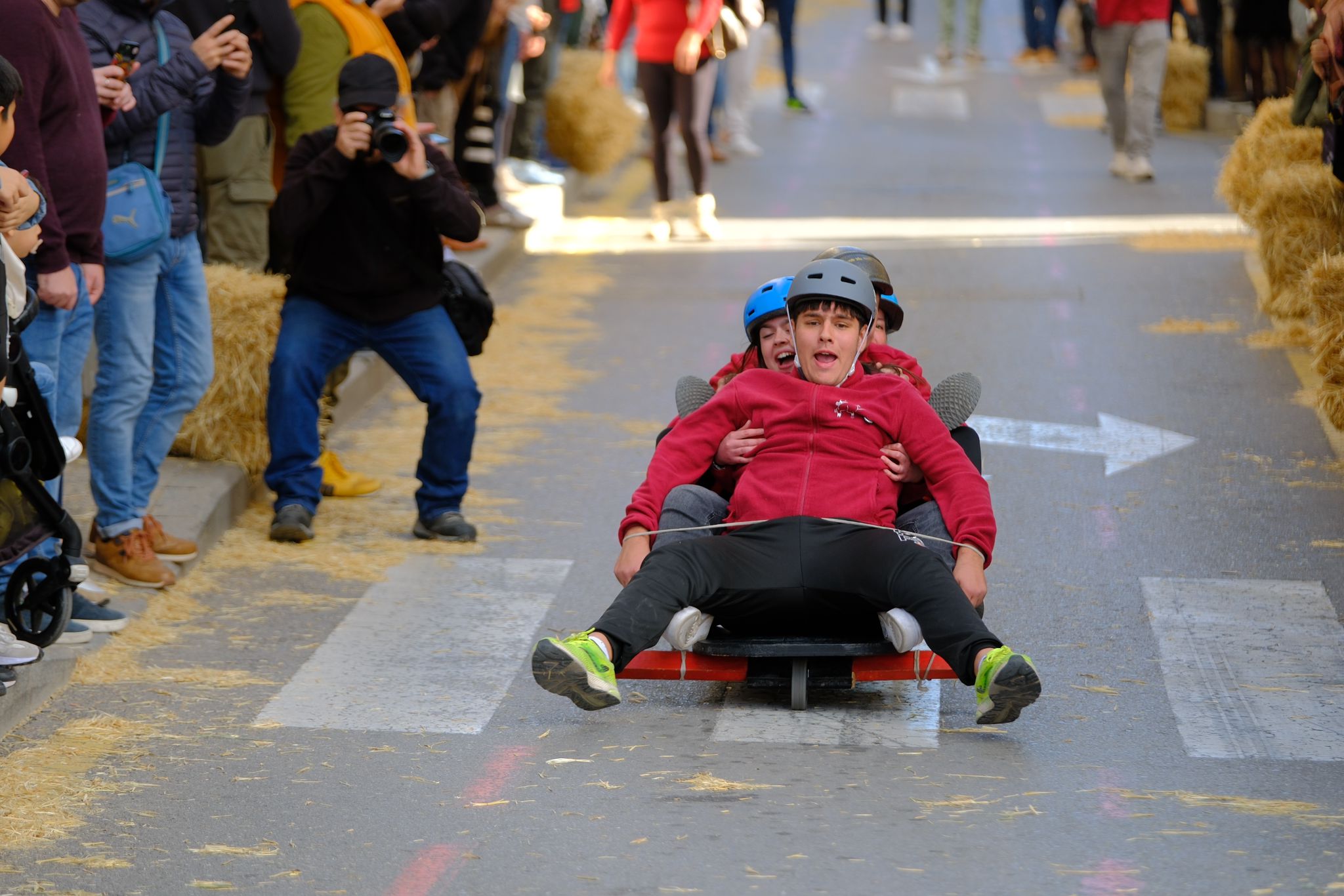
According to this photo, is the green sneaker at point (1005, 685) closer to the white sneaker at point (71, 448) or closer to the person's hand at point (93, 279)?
the white sneaker at point (71, 448)

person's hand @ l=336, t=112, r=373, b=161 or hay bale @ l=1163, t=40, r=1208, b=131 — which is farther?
hay bale @ l=1163, t=40, r=1208, b=131

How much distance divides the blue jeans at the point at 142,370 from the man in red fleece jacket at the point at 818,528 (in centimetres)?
201

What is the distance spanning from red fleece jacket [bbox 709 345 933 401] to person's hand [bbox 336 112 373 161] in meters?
1.83

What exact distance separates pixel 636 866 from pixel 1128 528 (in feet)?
12.4

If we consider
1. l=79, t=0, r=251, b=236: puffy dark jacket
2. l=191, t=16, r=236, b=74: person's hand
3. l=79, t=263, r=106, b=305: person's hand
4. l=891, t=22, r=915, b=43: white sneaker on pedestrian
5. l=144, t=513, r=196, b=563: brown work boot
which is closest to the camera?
l=79, t=263, r=106, b=305: person's hand

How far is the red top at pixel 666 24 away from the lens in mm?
13656

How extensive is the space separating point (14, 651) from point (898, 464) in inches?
105

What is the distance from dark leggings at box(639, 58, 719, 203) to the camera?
13.9m

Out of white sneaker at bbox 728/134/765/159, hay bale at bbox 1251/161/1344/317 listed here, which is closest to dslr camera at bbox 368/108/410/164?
hay bale at bbox 1251/161/1344/317

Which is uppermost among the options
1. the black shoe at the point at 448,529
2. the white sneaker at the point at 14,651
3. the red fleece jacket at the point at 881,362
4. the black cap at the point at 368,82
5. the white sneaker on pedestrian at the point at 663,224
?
the black cap at the point at 368,82

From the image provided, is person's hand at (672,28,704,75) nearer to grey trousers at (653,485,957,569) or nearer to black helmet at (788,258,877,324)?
black helmet at (788,258,877,324)

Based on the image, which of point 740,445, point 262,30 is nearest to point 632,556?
point 740,445

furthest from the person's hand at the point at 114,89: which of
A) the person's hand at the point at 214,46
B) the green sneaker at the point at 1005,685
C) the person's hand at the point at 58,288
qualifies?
the green sneaker at the point at 1005,685

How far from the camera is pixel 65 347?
6055mm
